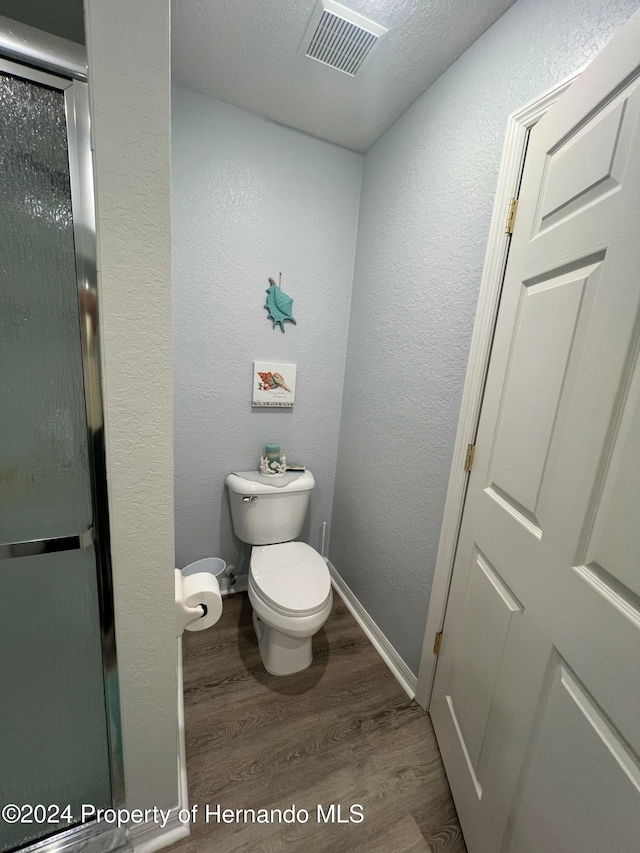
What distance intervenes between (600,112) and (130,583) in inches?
55.2

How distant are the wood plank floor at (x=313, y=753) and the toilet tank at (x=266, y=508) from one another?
514 mm

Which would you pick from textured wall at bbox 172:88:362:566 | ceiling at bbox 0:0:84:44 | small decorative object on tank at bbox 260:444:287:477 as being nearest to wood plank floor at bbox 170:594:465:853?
textured wall at bbox 172:88:362:566

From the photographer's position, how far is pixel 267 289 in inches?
65.7

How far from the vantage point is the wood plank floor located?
3.13ft

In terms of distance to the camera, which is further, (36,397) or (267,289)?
(267,289)

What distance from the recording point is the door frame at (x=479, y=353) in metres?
0.92

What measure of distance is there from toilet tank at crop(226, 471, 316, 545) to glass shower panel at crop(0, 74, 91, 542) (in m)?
0.92

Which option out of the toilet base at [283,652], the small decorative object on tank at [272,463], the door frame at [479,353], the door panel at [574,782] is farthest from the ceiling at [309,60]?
the toilet base at [283,652]

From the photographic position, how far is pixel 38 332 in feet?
2.20

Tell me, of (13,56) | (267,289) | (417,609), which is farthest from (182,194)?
(417,609)

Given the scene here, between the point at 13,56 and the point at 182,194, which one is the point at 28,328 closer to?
the point at 13,56

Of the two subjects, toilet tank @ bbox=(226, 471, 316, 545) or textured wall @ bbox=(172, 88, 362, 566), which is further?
toilet tank @ bbox=(226, 471, 316, 545)

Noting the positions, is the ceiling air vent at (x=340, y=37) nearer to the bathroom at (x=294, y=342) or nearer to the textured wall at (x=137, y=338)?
the bathroom at (x=294, y=342)

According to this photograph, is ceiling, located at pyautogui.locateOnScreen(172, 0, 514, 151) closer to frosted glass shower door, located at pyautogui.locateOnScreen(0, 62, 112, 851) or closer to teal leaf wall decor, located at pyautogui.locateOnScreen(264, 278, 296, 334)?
teal leaf wall decor, located at pyautogui.locateOnScreen(264, 278, 296, 334)
